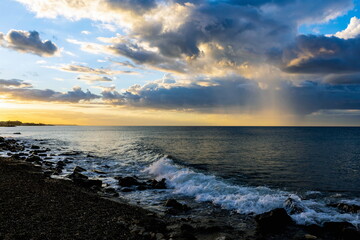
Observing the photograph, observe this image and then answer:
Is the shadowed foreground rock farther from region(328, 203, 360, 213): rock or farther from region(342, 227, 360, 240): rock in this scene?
region(328, 203, 360, 213): rock

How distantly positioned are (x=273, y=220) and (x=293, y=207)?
3.28 m

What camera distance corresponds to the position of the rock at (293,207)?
15.6 m

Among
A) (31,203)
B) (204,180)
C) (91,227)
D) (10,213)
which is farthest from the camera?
(204,180)

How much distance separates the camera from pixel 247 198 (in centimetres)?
1798

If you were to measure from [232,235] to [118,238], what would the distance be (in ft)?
18.6

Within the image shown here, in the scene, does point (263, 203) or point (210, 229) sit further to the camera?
point (263, 203)

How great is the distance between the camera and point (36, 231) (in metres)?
10.6

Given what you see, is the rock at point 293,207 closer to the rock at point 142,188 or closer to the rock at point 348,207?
the rock at point 348,207

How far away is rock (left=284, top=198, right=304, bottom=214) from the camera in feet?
51.2

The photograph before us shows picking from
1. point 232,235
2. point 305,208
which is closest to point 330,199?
point 305,208

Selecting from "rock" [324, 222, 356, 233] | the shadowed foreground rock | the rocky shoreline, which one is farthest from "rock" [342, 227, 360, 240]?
the shadowed foreground rock

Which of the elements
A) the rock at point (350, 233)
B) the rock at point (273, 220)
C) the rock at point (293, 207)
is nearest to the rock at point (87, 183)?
the rock at point (273, 220)

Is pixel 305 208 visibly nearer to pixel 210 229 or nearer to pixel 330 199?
pixel 330 199

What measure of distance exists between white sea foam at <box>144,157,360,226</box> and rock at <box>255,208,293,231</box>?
994mm
